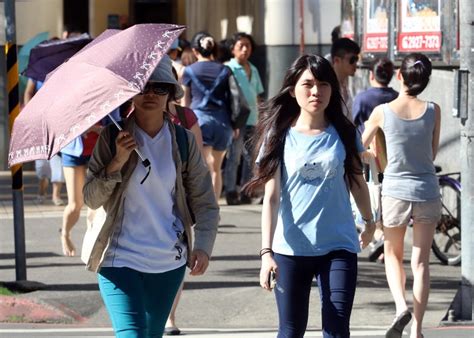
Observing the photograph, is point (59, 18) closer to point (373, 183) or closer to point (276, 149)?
point (373, 183)

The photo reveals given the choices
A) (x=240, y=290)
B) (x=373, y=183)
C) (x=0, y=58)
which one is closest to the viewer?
(x=373, y=183)

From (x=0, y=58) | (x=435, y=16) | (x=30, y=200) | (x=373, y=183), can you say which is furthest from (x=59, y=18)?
(x=373, y=183)

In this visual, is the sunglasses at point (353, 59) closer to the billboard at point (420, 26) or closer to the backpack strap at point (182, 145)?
the billboard at point (420, 26)

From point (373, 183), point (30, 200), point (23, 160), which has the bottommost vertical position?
point (30, 200)

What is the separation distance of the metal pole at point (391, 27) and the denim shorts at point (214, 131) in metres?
1.85

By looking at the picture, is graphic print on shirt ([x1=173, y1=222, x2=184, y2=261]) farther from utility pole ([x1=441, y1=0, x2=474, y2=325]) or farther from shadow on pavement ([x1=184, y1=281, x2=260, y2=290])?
shadow on pavement ([x1=184, y1=281, x2=260, y2=290])

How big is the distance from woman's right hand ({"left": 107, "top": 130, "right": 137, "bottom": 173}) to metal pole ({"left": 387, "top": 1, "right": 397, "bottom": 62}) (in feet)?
27.0

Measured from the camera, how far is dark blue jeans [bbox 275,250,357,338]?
5918mm

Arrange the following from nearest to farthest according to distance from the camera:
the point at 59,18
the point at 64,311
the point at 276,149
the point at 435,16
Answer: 1. the point at 276,149
2. the point at 64,311
3. the point at 435,16
4. the point at 59,18

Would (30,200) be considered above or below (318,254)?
below

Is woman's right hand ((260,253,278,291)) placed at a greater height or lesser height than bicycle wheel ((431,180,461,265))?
greater

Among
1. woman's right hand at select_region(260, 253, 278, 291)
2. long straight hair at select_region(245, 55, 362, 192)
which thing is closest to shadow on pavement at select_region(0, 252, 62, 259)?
long straight hair at select_region(245, 55, 362, 192)

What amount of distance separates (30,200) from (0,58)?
11.5 ft

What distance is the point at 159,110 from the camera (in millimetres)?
5621
